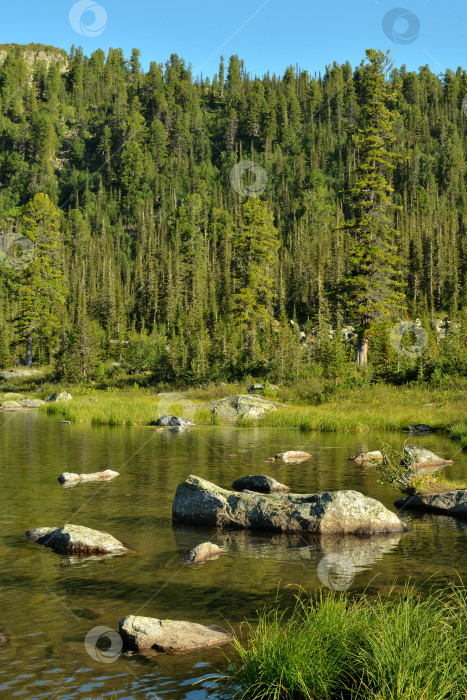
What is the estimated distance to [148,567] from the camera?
421 inches

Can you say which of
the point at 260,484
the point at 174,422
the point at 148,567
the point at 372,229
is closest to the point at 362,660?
the point at 148,567

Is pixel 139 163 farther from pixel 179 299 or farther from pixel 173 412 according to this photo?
pixel 173 412

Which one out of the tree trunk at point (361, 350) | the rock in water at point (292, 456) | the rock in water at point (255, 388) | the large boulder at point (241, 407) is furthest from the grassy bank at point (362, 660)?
the tree trunk at point (361, 350)

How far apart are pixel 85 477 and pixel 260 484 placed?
5.55 metres

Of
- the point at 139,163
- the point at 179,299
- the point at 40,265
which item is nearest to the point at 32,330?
the point at 40,265

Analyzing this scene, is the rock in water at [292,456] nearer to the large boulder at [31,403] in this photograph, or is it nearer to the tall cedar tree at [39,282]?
the large boulder at [31,403]

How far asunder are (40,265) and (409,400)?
45018 millimetres

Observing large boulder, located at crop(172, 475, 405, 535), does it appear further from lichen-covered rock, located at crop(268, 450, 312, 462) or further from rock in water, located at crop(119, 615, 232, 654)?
lichen-covered rock, located at crop(268, 450, 312, 462)

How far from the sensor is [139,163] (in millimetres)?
156500

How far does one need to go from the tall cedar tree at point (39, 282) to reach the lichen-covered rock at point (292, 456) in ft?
153

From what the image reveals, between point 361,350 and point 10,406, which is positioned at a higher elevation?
point 361,350

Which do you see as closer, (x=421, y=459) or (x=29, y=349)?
(x=421, y=459)

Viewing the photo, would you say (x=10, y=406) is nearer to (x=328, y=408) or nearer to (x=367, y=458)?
(x=328, y=408)

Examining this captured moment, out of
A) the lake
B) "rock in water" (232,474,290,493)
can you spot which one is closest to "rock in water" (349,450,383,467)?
the lake
